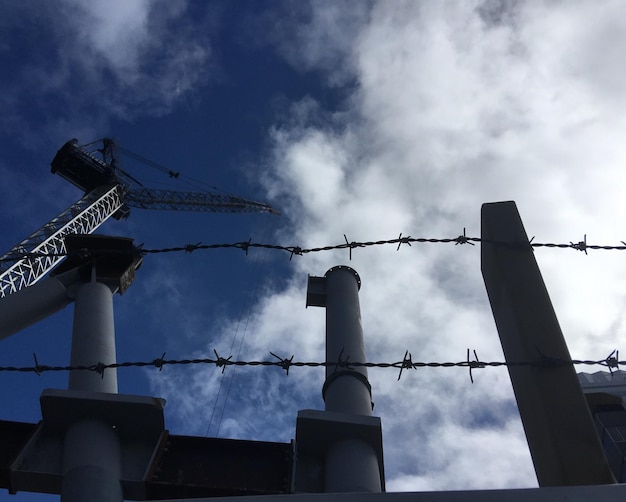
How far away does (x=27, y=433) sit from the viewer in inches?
217

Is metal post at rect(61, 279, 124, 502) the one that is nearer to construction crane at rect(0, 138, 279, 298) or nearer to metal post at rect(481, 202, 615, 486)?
metal post at rect(481, 202, 615, 486)

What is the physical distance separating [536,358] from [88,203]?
41729mm

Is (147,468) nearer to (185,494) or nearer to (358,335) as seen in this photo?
(185,494)

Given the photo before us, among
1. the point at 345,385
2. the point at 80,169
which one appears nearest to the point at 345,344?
the point at 345,385

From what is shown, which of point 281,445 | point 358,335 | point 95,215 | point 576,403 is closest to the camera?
point 576,403

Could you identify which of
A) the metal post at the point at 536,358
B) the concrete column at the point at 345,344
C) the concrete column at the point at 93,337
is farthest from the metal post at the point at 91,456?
the metal post at the point at 536,358

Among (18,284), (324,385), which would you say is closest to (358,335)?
(324,385)

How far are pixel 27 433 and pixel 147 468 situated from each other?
1.06 metres

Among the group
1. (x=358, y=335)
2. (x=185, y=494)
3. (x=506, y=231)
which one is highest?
(x=506, y=231)

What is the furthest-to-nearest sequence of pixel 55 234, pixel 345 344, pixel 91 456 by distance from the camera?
pixel 55 234
pixel 345 344
pixel 91 456

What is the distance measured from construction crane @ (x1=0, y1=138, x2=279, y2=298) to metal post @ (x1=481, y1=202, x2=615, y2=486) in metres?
25.9

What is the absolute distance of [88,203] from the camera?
4347cm

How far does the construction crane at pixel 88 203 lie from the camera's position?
31395mm

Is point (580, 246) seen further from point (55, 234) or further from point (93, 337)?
point (55, 234)
